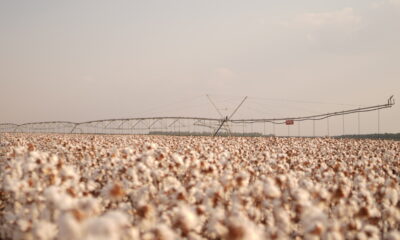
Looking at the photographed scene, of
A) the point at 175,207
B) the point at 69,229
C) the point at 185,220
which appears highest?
→ the point at 69,229

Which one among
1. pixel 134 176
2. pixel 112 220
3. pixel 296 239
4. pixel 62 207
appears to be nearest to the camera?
pixel 112 220

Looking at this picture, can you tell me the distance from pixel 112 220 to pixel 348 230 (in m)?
3.49

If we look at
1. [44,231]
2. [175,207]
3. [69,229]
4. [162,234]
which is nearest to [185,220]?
[162,234]

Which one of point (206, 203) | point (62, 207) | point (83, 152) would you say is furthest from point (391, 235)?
point (83, 152)

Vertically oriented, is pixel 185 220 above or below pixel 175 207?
above

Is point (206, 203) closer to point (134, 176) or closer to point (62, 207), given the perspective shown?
point (134, 176)

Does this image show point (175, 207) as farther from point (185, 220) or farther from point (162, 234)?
point (162, 234)

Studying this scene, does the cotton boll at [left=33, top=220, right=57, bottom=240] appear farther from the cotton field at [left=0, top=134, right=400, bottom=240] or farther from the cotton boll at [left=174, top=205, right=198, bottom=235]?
the cotton boll at [left=174, top=205, right=198, bottom=235]

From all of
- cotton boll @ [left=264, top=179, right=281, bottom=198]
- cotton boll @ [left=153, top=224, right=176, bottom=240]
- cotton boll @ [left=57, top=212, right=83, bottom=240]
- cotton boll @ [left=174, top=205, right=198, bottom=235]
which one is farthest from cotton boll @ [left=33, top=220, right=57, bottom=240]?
cotton boll @ [left=264, top=179, right=281, bottom=198]

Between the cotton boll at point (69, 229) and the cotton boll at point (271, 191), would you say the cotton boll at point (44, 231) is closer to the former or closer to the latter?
the cotton boll at point (69, 229)

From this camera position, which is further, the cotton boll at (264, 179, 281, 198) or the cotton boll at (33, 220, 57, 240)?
the cotton boll at (264, 179, 281, 198)

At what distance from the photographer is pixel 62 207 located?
10.9 ft

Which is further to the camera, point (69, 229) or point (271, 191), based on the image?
point (271, 191)

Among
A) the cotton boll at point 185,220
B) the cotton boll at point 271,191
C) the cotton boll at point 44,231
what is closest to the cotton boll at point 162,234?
the cotton boll at point 185,220
